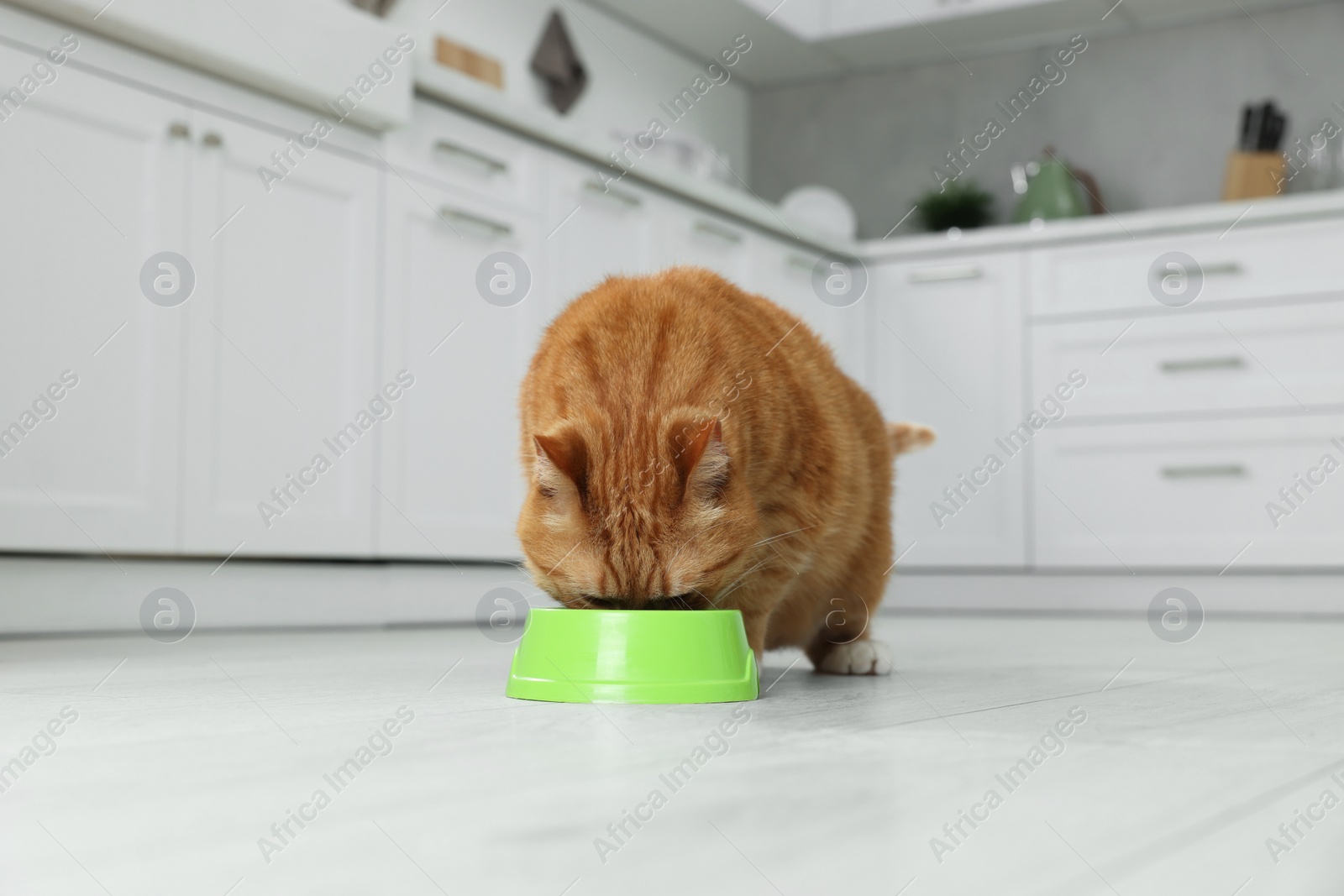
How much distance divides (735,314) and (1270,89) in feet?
11.9

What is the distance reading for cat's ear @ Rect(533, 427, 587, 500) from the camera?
1.06 m

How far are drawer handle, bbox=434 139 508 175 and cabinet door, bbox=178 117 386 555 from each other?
214 millimetres

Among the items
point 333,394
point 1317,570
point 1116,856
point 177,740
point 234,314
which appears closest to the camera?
point 1116,856

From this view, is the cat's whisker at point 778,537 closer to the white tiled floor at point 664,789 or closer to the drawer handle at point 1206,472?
the white tiled floor at point 664,789

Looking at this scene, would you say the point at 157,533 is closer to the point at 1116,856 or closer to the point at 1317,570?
the point at 1116,856

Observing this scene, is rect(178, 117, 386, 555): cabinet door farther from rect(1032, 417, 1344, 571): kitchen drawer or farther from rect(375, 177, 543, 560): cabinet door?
rect(1032, 417, 1344, 571): kitchen drawer

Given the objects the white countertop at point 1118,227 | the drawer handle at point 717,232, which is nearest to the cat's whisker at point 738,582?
→ the drawer handle at point 717,232

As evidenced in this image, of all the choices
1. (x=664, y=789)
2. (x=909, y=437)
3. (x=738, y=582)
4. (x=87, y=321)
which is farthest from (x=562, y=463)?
(x=87, y=321)

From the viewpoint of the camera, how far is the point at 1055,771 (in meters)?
0.79

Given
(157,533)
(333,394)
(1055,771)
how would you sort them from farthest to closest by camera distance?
1. (333,394)
2. (157,533)
3. (1055,771)

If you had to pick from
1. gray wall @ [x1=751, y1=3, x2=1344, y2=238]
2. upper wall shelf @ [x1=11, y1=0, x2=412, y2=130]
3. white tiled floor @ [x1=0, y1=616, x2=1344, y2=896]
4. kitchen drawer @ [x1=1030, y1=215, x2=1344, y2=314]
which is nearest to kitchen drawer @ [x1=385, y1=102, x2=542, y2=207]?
upper wall shelf @ [x1=11, y1=0, x2=412, y2=130]

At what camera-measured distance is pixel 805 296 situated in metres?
3.90

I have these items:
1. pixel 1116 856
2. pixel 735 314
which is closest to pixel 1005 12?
pixel 735 314

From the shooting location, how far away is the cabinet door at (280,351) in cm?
216
